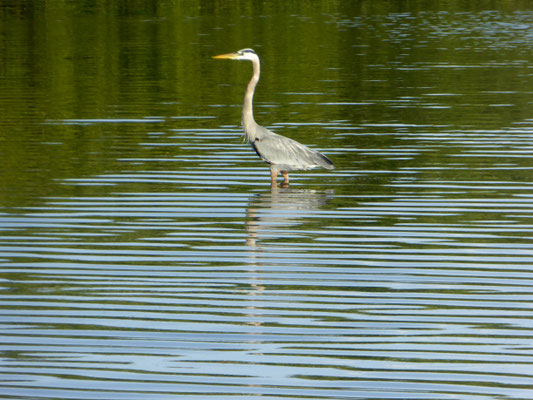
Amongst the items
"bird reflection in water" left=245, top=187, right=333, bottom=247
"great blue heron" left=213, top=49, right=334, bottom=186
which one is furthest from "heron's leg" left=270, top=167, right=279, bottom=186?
"bird reflection in water" left=245, top=187, right=333, bottom=247

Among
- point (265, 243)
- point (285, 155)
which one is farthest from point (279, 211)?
point (285, 155)

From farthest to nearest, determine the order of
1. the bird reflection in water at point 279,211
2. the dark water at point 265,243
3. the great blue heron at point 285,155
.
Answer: the great blue heron at point 285,155
the bird reflection in water at point 279,211
the dark water at point 265,243

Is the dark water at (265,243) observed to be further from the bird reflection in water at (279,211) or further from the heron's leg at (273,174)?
the heron's leg at (273,174)

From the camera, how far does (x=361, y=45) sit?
138 feet

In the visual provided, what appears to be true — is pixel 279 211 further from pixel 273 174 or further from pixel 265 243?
pixel 273 174

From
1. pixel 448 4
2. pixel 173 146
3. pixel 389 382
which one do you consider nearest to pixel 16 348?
pixel 389 382

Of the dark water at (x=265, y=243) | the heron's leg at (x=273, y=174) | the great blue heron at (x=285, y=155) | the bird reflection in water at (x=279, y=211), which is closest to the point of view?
the dark water at (x=265, y=243)

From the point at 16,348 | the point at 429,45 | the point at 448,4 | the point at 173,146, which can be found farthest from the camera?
the point at 448,4

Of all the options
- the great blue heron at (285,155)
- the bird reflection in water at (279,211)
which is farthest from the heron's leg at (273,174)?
the bird reflection in water at (279,211)

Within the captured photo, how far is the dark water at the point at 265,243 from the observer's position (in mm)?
8109

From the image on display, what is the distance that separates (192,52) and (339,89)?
12079 mm

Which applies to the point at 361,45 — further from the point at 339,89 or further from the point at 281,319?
the point at 281,319

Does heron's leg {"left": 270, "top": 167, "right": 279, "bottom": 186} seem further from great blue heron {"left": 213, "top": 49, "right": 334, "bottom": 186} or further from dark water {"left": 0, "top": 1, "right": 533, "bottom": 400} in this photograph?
dark water {"left": 0, "top": 1, "right": 533, "bottom": 400}

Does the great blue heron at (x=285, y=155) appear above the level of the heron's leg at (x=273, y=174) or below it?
above
